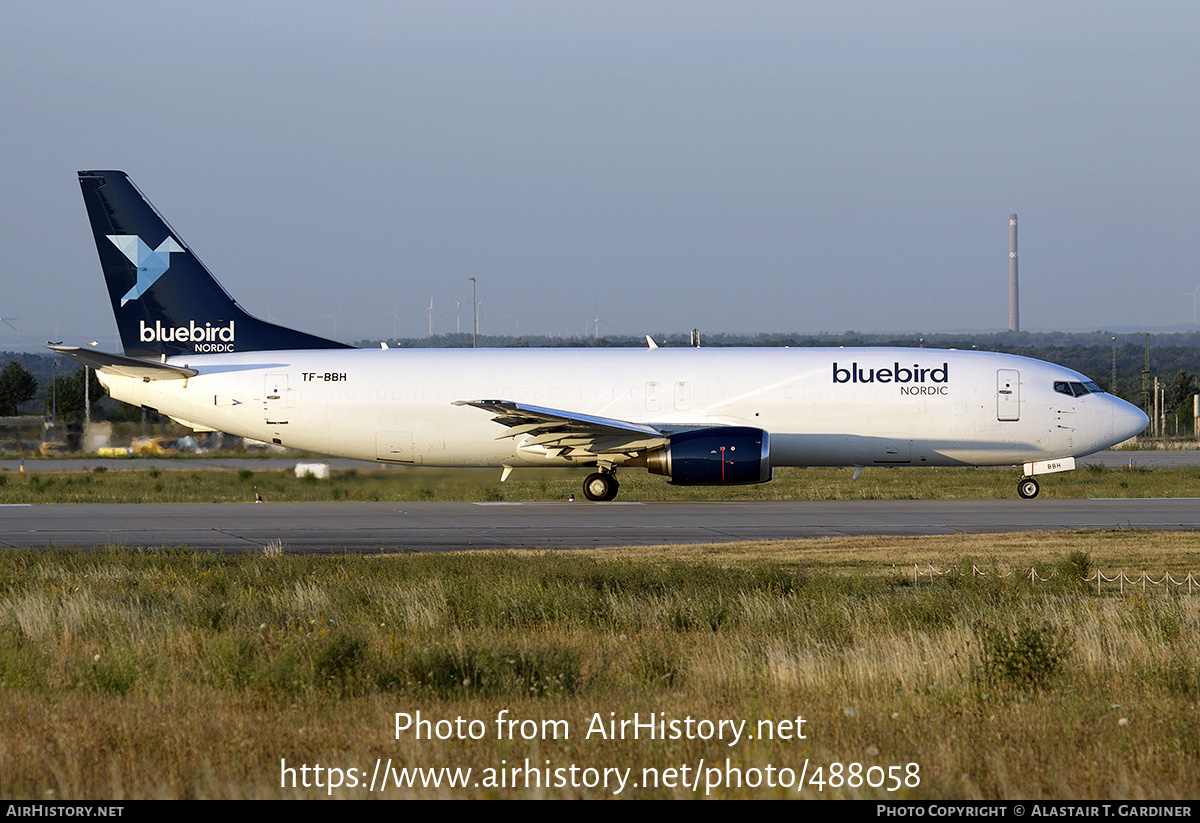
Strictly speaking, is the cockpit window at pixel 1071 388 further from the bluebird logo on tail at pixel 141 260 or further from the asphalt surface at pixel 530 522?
the bluebird logo on tail at pixel 141 260

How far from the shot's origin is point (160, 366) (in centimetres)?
3045

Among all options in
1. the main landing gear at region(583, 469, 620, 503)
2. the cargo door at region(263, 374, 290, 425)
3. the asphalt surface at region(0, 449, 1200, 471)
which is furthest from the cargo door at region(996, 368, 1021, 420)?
the asphalt surface at region(0, 449, 1200, 471)

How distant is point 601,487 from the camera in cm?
3088

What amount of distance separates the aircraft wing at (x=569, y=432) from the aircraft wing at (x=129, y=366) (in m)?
7.23

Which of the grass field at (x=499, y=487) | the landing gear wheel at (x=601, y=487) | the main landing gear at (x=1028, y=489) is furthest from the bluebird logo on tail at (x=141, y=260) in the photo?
Result: the main landing gear at (x=1028, y=489)

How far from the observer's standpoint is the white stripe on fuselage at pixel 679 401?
1196 inches

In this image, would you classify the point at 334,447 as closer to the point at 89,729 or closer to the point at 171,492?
the point at 171,492

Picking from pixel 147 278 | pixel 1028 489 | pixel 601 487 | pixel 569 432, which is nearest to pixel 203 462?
pixel 147 278

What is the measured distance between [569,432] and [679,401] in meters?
2.91

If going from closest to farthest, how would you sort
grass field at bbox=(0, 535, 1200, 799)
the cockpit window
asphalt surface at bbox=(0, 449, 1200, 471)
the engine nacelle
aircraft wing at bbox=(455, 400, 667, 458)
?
grass field at bbox=(0, 535, 1200, 799)
the engine nacelle
aircraft wing at bbox=(455, 400, 667, 458)
the cockpit window
asphalt surface at bbox=(0, 449, 1200, 471)

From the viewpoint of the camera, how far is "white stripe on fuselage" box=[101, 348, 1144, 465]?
30.4 m

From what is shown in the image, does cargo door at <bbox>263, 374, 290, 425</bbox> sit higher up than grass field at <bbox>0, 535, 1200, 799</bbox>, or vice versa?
cargo door at <bbox>263, 374, 290, 425</bbox>

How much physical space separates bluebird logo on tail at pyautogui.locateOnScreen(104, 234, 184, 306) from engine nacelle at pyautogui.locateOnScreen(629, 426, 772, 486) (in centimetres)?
1404

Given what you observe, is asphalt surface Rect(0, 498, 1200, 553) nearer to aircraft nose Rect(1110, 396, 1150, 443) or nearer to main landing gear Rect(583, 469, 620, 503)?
main landing gear Rect(583, 469, 620, 503)
